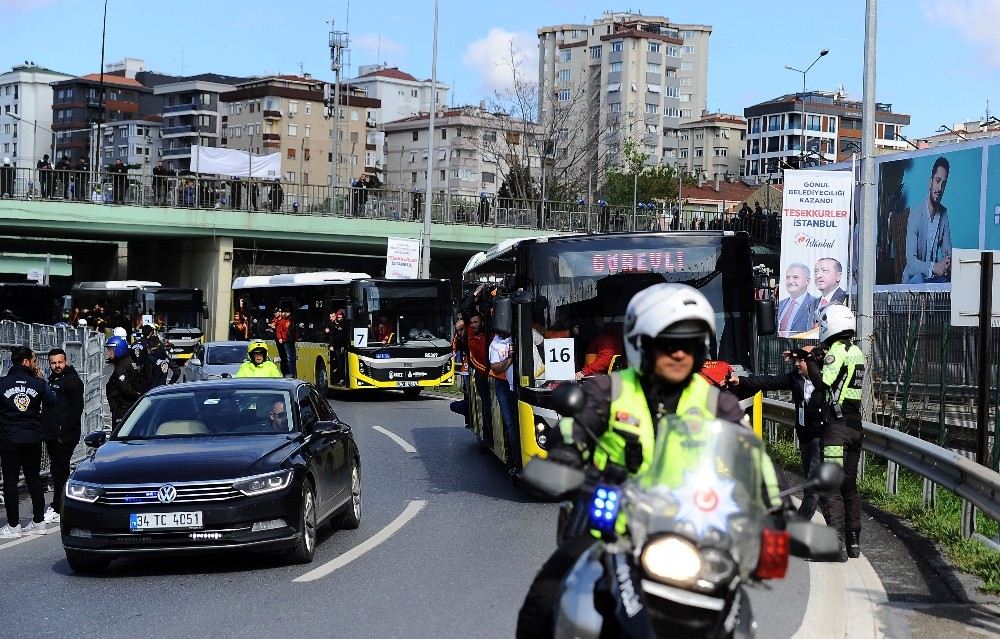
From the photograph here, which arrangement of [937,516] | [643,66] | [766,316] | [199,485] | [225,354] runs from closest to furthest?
[199,485] → [937,516] → [766,316] → [225,354] → [643,66]

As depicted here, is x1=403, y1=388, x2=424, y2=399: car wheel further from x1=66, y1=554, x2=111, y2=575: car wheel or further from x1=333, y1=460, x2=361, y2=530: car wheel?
x1=66, y1=554, x2=111, y2=575: car wheel

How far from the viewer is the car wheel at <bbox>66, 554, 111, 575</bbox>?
10.8 meters

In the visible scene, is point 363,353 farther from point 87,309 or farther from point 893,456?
point 87,309

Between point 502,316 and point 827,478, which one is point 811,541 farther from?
point 502,316

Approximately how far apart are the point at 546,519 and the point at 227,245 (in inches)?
1736

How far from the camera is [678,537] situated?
4.05 m

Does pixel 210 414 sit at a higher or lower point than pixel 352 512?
higher

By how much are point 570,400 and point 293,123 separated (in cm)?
14849

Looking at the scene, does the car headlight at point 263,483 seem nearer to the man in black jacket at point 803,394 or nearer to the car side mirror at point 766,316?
the man in black jacket at point 803,394

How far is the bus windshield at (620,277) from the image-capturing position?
15305mm

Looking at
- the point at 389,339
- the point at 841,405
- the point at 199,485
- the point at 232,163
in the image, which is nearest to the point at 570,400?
the point at 199,485

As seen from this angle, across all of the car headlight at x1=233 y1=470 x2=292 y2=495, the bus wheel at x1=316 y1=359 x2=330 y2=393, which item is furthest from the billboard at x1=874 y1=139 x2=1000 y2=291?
the car headlight at x1=233 y1=470 x2=292 y2=495

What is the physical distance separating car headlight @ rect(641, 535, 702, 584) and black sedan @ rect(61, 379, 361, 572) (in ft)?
22.9

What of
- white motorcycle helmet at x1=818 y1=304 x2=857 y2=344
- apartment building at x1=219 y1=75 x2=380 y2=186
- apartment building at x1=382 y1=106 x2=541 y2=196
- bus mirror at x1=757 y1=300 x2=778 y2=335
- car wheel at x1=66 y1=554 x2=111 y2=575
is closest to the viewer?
car wheel at x1=66 y1=554 x2=111 y2=575
